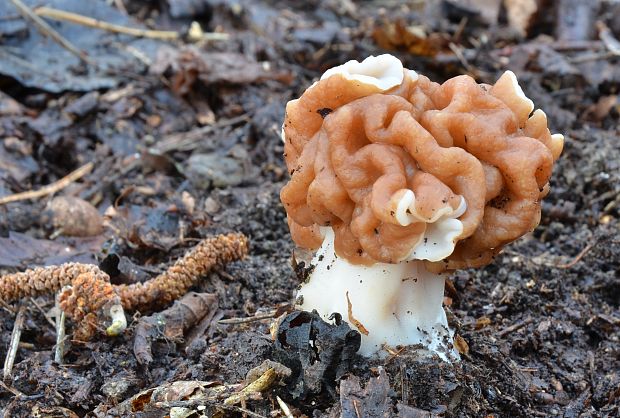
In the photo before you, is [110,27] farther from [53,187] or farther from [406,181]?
[406,181]

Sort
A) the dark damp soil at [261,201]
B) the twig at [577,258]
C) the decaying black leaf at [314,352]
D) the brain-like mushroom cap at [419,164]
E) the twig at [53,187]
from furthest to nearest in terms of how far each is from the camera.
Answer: the twig at [53,187] < the twig at [577,258] < the dark damp soil at [261,201] < the decaying black leaf at [314,352] < the brain-like mushroom cap at [419,164]

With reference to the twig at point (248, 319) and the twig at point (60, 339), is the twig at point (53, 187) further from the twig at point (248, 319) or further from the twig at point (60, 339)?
the twig at point (248, 319)

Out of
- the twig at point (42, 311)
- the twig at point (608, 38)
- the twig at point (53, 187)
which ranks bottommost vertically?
the twig at point (53, 187)

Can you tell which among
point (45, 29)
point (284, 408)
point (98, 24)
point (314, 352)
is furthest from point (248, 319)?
point (98, 24)

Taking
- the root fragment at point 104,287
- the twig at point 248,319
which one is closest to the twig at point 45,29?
the root fragment at point 104,287

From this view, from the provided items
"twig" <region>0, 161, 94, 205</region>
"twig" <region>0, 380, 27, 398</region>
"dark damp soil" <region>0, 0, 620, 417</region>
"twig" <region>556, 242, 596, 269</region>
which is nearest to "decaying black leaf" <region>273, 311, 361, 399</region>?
"dark damp soil" <region>0, 0, 620, 417</region>

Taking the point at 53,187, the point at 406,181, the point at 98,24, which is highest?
the point at 406,181

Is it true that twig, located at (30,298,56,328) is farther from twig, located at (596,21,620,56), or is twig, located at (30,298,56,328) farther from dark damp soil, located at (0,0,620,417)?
twig, located at (596,21,620,56)
